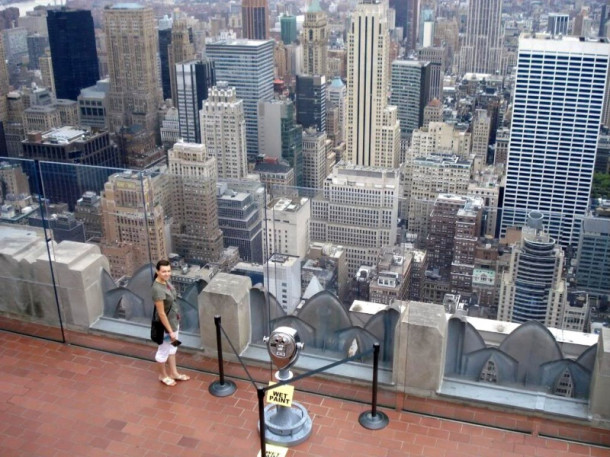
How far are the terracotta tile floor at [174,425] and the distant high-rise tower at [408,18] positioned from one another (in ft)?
174

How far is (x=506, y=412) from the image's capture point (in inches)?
127

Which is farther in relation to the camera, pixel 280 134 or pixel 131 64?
pixel 131 64

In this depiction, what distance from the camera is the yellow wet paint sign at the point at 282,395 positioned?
118 inches

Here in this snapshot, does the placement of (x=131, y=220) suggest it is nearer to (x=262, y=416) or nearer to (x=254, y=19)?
(x=262, y=416)

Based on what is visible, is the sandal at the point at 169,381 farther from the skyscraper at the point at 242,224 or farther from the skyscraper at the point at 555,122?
the skyscraper at the point at 555,122

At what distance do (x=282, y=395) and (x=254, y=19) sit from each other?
50006 mm

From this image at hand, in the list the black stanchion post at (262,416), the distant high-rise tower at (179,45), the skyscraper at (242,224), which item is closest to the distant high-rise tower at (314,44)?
the distant high-rise tower at (179,45)

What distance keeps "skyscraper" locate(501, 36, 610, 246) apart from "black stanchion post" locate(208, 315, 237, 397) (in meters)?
29.0

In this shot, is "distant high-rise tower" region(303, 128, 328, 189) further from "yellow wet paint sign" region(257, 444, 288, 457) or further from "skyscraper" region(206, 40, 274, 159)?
"yellow wet paint sign" region(257, 444, 288, 457)

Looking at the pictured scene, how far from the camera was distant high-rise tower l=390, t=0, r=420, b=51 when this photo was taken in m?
54.8

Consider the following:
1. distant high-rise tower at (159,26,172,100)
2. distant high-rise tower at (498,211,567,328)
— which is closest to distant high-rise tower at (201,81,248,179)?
distant high-rise tower at (159,26,172,100)

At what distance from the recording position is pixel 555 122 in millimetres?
32188

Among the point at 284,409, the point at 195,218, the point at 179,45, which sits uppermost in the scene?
the point at 195,218

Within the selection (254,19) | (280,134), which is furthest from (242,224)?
(254,19)
